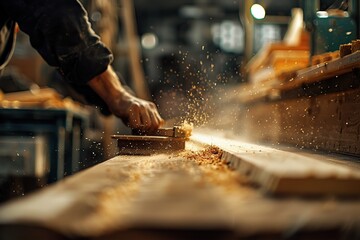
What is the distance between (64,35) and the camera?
270 cm

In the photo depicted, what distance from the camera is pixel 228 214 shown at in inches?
34.0

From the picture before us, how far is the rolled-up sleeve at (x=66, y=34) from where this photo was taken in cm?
268

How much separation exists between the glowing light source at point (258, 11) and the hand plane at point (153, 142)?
296 cm

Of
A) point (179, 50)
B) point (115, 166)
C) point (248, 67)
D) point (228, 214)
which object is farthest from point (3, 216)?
point (179, 50)

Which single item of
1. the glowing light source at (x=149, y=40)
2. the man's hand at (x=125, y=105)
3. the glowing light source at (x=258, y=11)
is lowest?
the man's hand at (x=125, y=105)

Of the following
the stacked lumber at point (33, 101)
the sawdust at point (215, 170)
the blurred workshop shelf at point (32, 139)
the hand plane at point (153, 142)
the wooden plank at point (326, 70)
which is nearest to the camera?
the sawdust at point (215, 170)

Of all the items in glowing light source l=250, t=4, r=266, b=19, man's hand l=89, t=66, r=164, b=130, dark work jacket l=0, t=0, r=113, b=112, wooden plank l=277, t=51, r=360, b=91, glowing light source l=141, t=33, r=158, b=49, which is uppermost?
glowing light source l=141, t=33, r=158, b=49

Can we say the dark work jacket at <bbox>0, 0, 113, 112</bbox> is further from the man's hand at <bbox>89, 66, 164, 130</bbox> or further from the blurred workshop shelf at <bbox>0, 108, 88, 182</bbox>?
the blurred workshop shelf at <bbox>0, 108, 88, 182</bbox>

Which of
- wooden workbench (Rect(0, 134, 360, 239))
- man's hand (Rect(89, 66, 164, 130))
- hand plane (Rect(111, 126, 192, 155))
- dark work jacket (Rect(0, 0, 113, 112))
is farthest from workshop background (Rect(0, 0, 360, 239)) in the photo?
dark work jacket (Rect(0, 0, 113, 112))

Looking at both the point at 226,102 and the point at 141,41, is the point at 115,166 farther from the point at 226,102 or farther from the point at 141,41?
the point at 141,41

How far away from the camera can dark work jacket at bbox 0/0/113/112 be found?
2.68 metres

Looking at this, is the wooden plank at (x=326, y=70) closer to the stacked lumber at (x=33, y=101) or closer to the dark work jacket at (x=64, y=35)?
the dark work jacket at (x=64, y=35)

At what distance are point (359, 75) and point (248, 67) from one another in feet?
14.4

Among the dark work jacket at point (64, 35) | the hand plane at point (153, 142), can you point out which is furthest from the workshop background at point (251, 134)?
the dark work jacket at point (64, 35)
